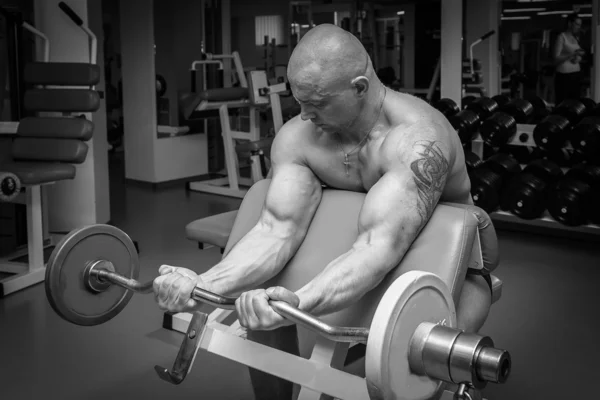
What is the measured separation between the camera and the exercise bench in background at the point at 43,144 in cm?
353

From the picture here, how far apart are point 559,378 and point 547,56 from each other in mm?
6170

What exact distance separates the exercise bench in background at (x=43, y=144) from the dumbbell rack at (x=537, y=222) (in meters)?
2.66

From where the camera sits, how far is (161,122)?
6406mm

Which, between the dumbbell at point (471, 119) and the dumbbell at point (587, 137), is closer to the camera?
the dumbbell at point (587, 137)

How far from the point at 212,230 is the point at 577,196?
2.51 metres

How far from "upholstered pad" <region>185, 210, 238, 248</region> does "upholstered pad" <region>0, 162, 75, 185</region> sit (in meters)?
1.04

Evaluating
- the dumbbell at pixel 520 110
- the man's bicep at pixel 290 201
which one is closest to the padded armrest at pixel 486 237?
the man's bicep at pixel 290 201

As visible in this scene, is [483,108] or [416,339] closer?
[416,339]

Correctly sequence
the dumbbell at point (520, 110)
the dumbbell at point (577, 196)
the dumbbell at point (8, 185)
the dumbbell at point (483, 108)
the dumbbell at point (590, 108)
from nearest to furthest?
the dumbbell at point (8, 185)
the dumbbell at point (577, 196)
the dumbbell at point (590, 108)
the dumbbell at point (520, 110)
the dumbbell at point (483, 108)

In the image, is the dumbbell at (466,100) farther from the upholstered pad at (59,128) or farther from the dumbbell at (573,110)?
the upholstered pad at (59,128)

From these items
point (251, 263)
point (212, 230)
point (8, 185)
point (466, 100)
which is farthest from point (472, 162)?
point (251, 263)

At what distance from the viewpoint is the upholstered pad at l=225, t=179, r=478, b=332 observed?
1.53 metres

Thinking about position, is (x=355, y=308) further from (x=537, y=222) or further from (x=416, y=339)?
(x=537, y=222)

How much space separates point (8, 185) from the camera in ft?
10.7
